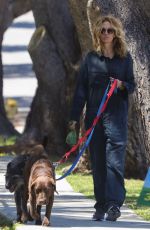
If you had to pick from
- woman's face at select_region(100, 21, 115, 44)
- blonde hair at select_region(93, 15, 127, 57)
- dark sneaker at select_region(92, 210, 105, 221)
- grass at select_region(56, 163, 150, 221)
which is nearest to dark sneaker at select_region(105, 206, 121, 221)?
dark sneaker at select_region(92, 210, 105, 221)

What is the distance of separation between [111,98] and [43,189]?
4.25 feet

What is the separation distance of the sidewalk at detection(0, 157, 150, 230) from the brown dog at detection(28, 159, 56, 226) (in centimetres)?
13

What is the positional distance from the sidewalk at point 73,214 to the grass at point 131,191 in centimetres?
11

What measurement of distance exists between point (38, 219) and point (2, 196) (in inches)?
111

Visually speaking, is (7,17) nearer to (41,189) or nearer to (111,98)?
(111,98)

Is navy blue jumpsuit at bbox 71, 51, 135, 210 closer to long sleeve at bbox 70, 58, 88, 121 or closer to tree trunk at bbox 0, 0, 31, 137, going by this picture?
long sleeve at bbox 70, 58, 88, 121

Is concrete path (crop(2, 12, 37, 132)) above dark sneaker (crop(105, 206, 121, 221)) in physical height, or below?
above

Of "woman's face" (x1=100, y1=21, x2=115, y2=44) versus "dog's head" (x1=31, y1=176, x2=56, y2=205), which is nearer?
"dog's head" (x1=31, y1=176, x2=56, y2=205)

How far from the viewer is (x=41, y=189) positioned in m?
9.89

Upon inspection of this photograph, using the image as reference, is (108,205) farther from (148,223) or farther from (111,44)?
(111,44)

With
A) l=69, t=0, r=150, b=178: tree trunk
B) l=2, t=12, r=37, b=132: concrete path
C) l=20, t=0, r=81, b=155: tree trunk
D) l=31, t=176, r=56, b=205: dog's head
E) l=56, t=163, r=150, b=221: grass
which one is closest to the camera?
l=31, t=176, r=56, b=205: dog's head

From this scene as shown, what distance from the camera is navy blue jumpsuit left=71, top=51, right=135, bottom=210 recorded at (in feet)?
35.0

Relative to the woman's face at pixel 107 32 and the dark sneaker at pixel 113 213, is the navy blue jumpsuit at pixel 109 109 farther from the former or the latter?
the woman's face at pixel 107 32

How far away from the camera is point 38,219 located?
10242 mm
